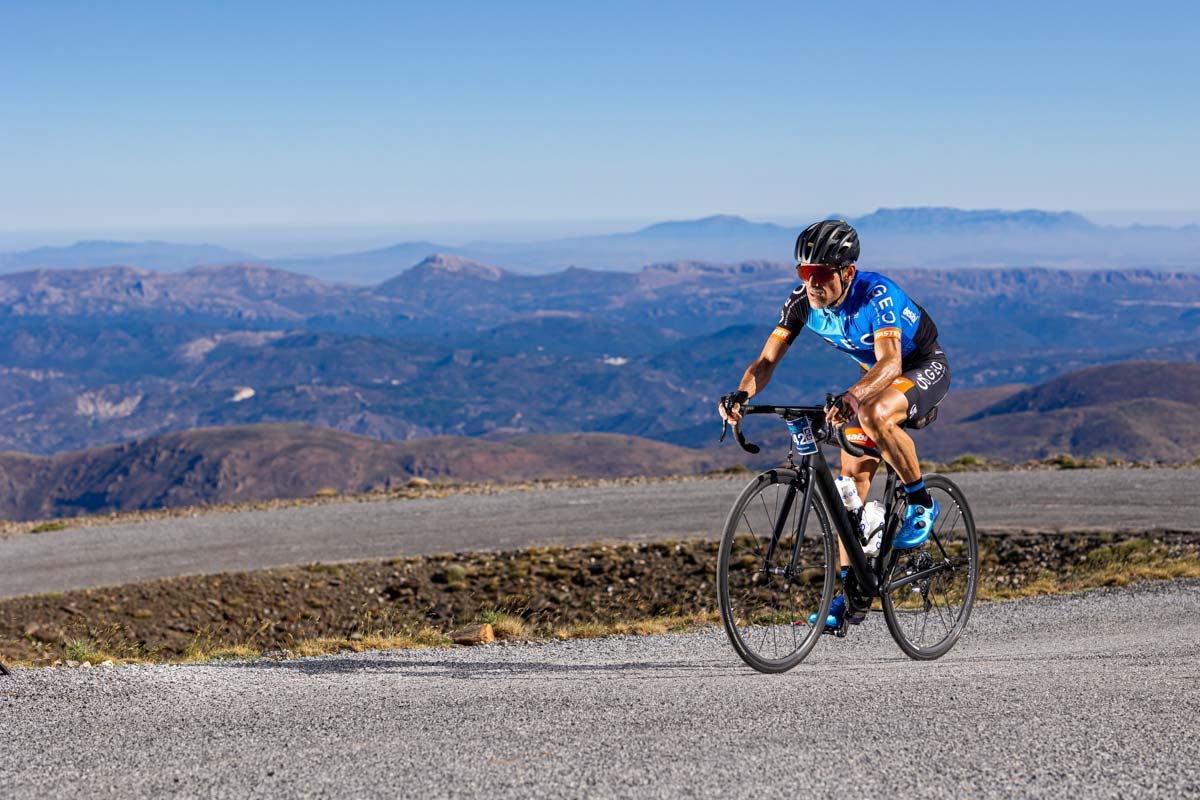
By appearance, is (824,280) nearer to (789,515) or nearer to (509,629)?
(789,515)

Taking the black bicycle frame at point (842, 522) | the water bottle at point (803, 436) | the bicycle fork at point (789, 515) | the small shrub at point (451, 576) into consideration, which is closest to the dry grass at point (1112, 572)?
the black bicycle frame at point (842, 522)

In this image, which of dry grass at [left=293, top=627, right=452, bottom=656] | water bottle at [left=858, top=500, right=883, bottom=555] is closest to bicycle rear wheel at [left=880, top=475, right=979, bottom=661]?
water bottle at [left=858, top=500, right=883, bottom=555]

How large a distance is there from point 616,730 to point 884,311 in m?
3.45

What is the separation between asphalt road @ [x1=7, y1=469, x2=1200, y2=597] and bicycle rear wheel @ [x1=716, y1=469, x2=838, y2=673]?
13.1 meters

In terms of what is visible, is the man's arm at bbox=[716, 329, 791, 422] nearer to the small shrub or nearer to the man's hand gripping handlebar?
the man's hand gripping handlebar

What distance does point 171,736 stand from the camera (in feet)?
20.1

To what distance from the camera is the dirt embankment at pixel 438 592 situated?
1570 centimetres

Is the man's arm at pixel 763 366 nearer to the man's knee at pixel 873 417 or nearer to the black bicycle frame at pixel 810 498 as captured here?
the black bicycle frame at pixel 810 498

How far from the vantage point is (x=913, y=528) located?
776 centimetres

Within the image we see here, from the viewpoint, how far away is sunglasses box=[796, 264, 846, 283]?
7.35 meters

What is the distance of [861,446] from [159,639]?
12.4 m

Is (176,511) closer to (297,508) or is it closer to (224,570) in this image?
(297,508)

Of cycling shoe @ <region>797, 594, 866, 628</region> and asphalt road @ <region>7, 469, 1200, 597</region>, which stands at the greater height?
cycling shoe @ <region>797, 594, 866, 628</region>

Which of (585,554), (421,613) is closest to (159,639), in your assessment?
(421,613)
